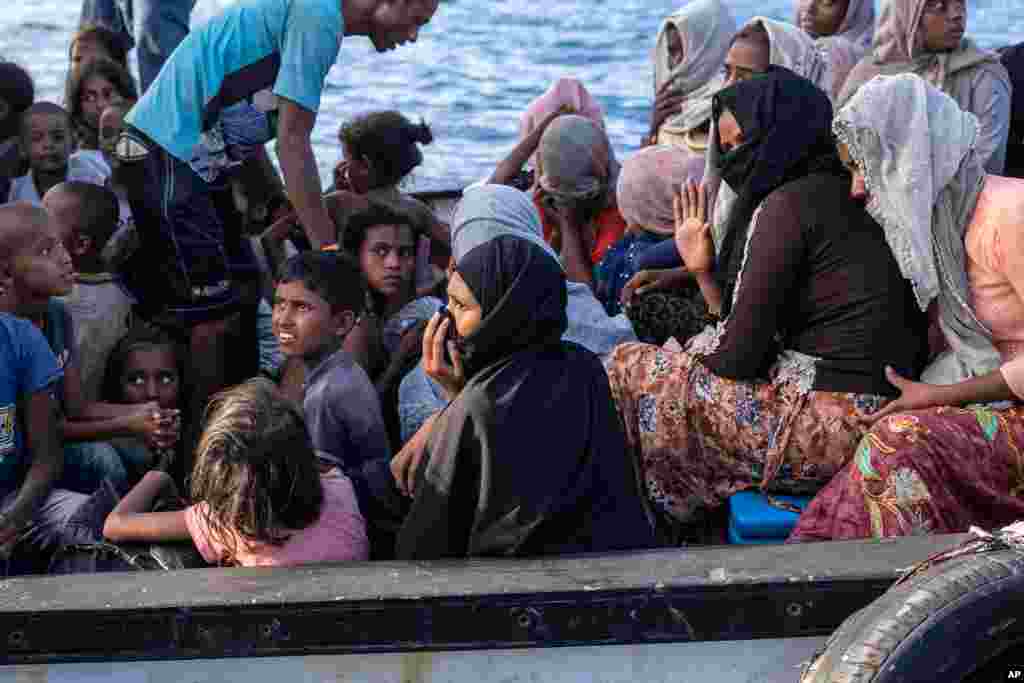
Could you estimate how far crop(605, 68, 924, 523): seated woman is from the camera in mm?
3467

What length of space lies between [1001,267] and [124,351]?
7.80 feet

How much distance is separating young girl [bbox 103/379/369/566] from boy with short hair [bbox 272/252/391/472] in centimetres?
39

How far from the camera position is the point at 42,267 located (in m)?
3.75

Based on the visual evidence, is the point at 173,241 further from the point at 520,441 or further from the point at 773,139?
the point at 520,441

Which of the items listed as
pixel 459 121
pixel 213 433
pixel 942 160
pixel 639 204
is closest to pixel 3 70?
pixel 639 204

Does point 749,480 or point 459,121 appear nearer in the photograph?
point 749,480

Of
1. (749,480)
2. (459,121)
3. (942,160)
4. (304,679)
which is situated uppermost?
(942,160)

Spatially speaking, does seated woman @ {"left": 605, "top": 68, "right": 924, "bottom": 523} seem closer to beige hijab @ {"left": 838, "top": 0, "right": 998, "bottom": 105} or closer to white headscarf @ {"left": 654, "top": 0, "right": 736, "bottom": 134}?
beige hijab @ {"left": 838, "top": 0, "right": 998, "bottom": 105}

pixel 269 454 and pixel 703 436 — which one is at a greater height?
pixel 269 454

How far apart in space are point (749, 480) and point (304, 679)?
137cm

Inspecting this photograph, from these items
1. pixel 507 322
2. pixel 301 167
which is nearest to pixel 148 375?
pixel 301 167

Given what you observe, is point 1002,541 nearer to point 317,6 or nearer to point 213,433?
point 213,433

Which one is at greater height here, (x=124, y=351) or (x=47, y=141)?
(x=47, y=141)

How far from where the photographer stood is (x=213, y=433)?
9.33 feet
